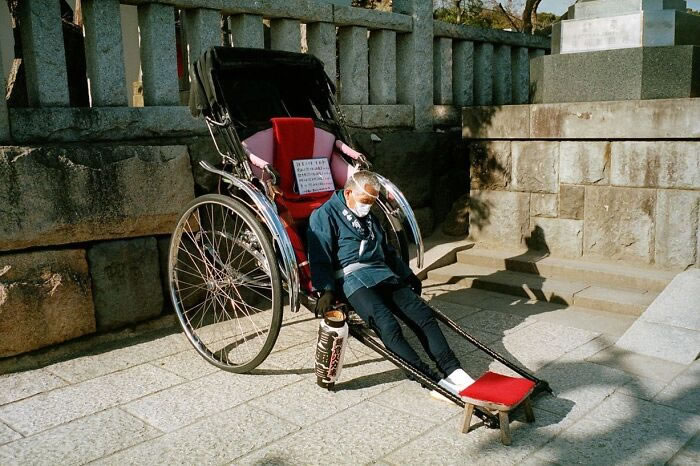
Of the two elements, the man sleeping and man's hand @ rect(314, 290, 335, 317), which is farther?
the man sleeping

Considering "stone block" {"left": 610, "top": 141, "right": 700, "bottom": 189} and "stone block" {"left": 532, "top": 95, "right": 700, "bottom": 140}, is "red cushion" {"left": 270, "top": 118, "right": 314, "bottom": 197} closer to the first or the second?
"stone block" {"left": 532, "top": 95, "right": 700, "bottom": 140}

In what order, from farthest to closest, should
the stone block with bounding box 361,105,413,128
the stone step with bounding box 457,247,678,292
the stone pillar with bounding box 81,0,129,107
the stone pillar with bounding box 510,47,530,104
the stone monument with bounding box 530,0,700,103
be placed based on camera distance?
the stone pillar with bounding box 510,47,530,104
the stone block with bounding box 361,105,413,128
the stone monument with bounding box 530,0,700,103
the stone step with bounding box 457,247,678,292
the stone pillar with bounding box 81,0,129,107

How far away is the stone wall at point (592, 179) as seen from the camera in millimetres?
5191

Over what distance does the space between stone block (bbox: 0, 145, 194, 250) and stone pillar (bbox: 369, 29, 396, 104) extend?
7.57ft

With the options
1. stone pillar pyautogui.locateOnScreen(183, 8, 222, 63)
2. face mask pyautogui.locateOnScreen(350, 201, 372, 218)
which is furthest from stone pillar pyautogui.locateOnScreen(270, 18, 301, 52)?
face mask pyautogui.locateOnScreen(350, 201, 372, 218)

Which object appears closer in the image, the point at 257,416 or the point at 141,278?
the point at 257,416

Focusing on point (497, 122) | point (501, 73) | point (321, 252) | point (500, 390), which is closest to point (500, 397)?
point (500, 390)

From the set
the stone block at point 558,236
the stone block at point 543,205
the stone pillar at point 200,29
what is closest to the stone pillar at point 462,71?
the stone block at point 543,205

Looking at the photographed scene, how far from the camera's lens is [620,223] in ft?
18.1

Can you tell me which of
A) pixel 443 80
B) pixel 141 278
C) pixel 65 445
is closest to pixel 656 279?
pixel 443 80

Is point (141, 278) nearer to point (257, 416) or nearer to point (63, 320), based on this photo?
point (63, 320)

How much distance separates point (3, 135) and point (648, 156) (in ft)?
15.6

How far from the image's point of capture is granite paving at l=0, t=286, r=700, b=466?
2.92 metres

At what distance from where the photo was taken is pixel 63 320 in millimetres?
4238
